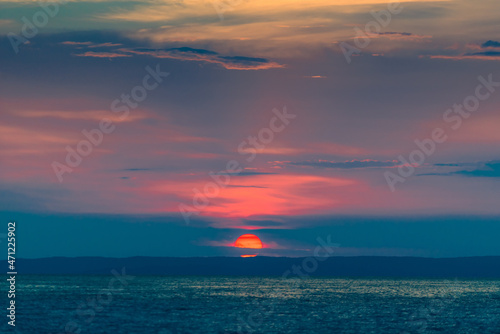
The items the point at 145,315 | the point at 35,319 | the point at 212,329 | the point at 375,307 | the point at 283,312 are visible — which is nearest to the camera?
the point at 212,329

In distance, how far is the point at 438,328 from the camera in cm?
9056

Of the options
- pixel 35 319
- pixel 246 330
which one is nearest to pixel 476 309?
pixel 246 330

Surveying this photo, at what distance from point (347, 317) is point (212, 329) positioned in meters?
29.2

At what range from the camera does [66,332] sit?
80875 millimetres

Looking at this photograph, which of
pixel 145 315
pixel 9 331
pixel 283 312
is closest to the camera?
pixel 9 331

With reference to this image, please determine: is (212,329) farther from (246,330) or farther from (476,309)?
(476,309)

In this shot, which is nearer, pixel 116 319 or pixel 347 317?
pixel 116 319

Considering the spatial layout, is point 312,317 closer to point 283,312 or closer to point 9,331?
point 283,312

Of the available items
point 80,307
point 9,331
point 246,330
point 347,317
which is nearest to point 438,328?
point 347,317

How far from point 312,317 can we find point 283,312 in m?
9.64

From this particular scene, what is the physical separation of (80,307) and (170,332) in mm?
45169

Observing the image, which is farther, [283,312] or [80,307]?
[80,307]

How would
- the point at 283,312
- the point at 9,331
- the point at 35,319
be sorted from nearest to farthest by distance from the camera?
1. the point at 9,331
2. the point at 35,319
3. the point at 283,312

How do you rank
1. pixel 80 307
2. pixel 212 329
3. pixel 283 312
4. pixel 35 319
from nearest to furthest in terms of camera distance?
pixel 212 329 < pixel 35 319 < pixel 283 312 < pixel 80 307
